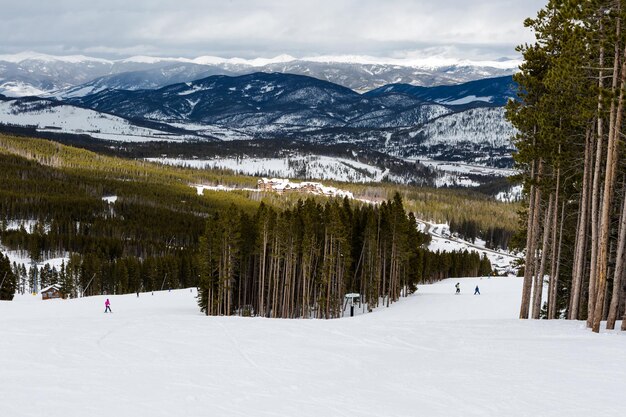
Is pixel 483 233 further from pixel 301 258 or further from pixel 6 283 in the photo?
pixel 6 283

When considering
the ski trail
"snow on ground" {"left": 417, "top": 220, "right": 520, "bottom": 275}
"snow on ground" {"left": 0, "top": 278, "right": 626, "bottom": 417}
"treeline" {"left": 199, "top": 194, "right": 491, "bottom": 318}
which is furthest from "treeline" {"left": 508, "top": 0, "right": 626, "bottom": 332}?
"snow on ground" {"left": 417, "top": 220, "right": 520, "bottom": 275}

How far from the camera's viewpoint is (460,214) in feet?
646

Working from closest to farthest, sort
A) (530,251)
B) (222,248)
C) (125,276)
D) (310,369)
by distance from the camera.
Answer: (310,369)
(530,251)
(222,248)
(125,276)

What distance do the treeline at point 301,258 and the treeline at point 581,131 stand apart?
853 inches

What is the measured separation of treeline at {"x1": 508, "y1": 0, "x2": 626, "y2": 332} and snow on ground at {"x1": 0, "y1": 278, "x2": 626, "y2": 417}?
128 inches

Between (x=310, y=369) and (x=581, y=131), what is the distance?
17.6 metres

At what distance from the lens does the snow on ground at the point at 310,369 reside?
10453 mm

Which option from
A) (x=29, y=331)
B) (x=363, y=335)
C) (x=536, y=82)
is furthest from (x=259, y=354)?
(x=536, y=82)

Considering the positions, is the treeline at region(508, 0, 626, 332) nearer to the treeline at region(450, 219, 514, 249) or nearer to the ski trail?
the ski trail

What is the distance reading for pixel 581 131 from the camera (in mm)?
23375

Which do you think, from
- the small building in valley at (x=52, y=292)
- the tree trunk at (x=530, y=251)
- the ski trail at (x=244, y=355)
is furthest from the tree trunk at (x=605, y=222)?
the small building in valley at (x=52, y=292)

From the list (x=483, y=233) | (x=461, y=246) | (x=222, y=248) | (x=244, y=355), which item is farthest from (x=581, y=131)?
(x=483, y=233)

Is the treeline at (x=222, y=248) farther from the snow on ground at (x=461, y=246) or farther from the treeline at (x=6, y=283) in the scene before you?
the snow on ground at (x=461, y=246)

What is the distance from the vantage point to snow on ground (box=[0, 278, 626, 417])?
1045cm
